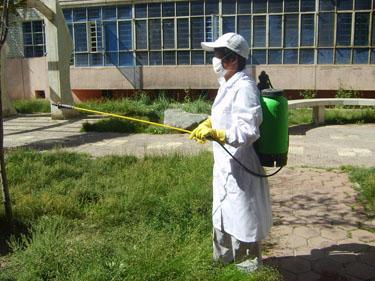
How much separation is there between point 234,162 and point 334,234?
1.73 m

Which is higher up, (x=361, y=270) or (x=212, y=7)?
(x=212, y=7)

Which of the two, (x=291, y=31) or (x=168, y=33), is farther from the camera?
(x=168, y=33)

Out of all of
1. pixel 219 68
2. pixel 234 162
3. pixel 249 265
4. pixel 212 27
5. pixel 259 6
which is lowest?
pixel 249 265

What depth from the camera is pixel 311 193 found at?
5.80m

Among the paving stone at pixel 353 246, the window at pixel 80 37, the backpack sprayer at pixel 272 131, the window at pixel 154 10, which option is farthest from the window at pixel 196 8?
the backpack sprayer at pixel 272 131

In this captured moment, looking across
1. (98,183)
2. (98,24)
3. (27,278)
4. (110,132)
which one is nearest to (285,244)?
(27,278)

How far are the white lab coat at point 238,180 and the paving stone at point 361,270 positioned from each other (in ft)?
2.87

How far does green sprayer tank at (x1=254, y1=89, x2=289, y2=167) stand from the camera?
10.6 feet

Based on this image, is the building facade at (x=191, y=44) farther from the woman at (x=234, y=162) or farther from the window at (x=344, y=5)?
the woman at (x=234, y=162)

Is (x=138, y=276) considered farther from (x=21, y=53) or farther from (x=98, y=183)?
(x=21, y=53)

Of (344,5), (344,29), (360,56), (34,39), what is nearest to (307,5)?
(344,5)

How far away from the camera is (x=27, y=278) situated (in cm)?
309

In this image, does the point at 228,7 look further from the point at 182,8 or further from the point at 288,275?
the point at 288,275

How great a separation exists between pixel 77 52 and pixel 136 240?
15.2 meters
